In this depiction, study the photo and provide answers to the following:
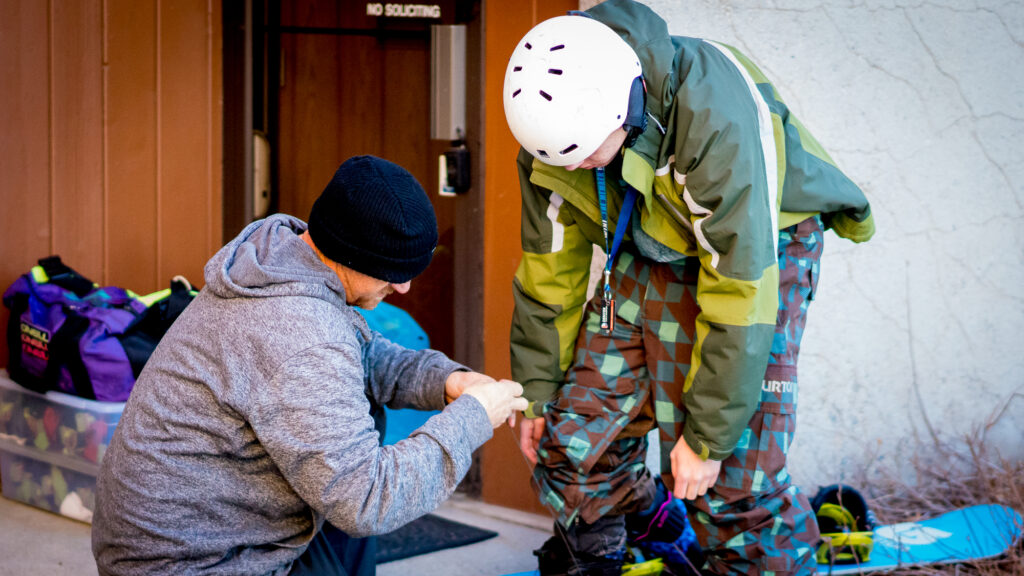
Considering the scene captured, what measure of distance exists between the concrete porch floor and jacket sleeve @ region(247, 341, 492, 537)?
1309 mm

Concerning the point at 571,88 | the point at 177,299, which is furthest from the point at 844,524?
the point at 177,299

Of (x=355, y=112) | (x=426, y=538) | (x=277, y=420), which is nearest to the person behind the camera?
(x=277, y=420)

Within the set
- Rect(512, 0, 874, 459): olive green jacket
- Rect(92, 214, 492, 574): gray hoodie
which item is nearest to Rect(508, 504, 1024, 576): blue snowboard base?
Rect(512, 0, 874, 459): olive green jacket

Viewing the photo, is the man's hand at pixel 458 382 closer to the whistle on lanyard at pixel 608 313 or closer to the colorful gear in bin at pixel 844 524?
the whistle on lanyard at pixel 608 313

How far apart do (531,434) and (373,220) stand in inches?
40.8

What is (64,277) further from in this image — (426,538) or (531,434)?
(531,434)

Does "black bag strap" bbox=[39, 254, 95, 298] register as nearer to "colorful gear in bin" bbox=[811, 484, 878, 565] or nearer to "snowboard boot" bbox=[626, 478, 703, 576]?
"snowboard boot" bbox=[626, 478, 703, 576]

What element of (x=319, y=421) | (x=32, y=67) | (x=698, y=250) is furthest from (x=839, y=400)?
(x=32, y=67)

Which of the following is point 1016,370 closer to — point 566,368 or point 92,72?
point 566,368

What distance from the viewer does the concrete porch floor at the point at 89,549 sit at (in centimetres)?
261

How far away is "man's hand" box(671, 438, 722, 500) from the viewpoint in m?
2.03

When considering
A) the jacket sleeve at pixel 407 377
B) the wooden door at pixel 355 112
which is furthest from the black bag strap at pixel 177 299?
the jacket sleeve at pixel 407 377

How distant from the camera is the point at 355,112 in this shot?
11.1 feet

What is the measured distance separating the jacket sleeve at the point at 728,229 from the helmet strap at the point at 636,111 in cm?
7
